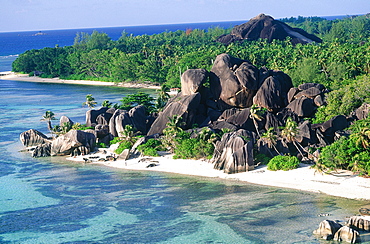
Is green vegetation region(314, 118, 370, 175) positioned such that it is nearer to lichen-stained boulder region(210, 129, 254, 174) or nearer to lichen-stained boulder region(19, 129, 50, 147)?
lichen-stained boulder region(210, 129, 254, 174)

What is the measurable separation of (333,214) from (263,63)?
240 feet

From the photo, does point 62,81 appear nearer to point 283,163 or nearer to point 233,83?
point 233,83

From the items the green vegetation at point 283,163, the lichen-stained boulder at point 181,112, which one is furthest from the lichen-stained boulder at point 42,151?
the green vegetation at point 283,163

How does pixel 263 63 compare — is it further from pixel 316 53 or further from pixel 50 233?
pixel 50 233

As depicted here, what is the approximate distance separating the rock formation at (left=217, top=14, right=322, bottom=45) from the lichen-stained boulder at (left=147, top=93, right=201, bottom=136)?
3638 inches

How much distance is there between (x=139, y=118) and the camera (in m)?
63.9

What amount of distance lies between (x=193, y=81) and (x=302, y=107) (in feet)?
46.4

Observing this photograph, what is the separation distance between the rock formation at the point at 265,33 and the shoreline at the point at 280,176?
103413 mm

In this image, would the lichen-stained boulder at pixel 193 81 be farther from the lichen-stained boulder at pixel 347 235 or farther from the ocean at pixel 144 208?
the lichen-stained boulder at pixel 347 235

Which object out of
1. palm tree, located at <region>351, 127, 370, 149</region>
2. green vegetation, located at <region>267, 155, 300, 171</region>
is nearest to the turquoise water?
green vegetation, located at <region>267, 155, 300, 171</region>

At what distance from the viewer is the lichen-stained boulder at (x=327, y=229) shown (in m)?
32.8

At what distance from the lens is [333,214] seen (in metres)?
→ 37.1

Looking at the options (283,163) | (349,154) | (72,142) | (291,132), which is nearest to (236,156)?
(283,163)

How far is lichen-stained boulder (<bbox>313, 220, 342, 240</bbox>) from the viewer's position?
3284 centimetres
